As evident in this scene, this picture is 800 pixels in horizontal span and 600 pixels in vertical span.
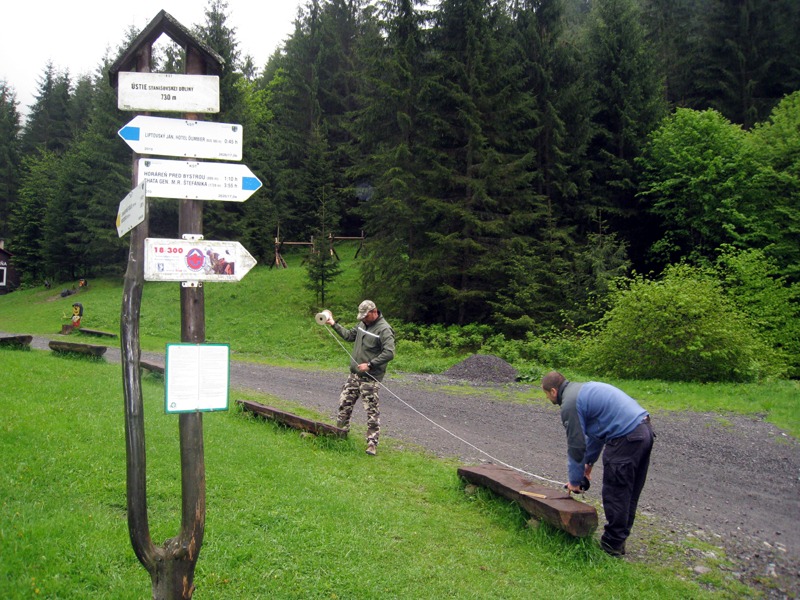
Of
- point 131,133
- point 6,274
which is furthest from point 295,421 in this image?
point 6,274

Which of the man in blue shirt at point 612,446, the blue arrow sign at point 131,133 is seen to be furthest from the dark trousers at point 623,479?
the blue arrow sign at point 131,133

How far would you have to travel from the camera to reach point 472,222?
2373 centimetres

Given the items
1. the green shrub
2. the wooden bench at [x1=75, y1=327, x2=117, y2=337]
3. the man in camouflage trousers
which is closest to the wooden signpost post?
the man in camouflage trousers

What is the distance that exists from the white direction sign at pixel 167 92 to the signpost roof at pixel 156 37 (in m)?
0.16

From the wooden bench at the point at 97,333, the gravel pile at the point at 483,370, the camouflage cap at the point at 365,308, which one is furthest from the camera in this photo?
the wooden bench at the point at 97,333

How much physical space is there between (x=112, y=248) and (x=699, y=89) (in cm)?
3793

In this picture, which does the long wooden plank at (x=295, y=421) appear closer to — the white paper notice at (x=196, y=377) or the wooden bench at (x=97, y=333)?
the white paper notice at (x=196, y=377)

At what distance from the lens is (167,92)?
398 centimetres

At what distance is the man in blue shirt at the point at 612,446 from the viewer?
5.58 m

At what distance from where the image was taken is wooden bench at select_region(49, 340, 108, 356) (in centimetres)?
1485

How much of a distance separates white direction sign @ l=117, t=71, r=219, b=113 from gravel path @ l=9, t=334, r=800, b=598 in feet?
17.3

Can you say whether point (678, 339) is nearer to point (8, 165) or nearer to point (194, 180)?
point (194, 180)

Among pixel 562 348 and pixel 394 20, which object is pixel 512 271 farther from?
pixel 394 20

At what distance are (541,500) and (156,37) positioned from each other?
4.94 meters
